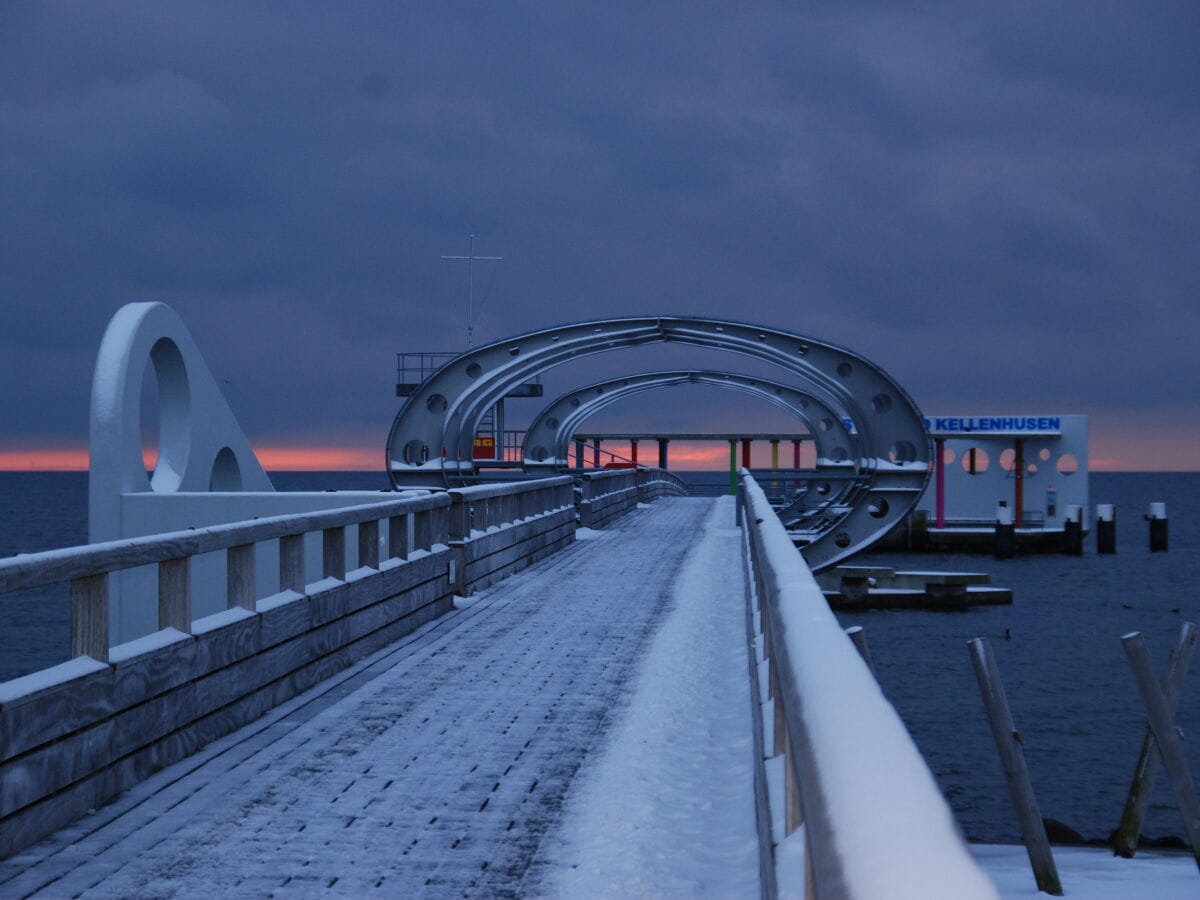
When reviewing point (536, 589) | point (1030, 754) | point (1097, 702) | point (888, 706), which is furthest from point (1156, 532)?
point (888, 706)

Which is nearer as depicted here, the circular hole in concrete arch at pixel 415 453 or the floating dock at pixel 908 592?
the circular hole in concrete arch at pixel 415 453

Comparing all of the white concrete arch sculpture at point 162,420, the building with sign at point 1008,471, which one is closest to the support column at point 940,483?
the building with sign at point 1008,471

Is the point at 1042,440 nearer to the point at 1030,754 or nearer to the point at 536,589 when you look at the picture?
the point at 1030,754

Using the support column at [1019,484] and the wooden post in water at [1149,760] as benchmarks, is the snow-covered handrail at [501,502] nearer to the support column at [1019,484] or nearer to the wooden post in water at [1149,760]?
the wooden post in water at [1149,760]

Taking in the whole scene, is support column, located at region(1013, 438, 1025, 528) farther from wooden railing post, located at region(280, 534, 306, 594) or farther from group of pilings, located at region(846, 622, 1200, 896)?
wooden railing post, located at region(280, 534, 306, 594)

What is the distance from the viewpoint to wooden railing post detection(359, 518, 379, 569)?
37.0 feet

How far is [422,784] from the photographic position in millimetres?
6555

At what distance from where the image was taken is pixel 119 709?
6.33 m

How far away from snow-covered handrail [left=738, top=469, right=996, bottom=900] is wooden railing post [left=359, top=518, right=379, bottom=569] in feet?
27.7

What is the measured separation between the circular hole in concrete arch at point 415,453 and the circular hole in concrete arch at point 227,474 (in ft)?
12.5

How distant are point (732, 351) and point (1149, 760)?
618 inches

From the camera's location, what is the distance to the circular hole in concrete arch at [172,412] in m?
25.4

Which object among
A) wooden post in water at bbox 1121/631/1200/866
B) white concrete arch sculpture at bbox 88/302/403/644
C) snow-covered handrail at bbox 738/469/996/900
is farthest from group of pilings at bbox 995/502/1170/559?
snow-covered handrail at bbox 738/469/996/900

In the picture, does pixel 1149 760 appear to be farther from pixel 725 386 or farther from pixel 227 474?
pixel 725 386
